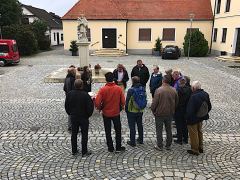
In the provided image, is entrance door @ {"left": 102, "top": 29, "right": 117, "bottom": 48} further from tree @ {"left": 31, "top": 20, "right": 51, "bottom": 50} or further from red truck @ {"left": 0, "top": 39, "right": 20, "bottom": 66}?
red truck @ {"left": 0, "top": 39, "right": 20, "bottom": 66}

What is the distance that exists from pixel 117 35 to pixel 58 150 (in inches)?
1012

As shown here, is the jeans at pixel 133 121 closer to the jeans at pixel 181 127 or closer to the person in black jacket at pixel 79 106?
the jeans at pixel 181 127

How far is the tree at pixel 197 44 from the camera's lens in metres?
28.7

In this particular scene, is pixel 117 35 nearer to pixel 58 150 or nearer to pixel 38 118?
pixel 38 118

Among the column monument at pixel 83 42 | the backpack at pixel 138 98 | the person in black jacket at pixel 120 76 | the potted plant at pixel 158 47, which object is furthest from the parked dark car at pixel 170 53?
the backpack at pixel 138 98

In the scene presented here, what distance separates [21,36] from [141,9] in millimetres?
14007

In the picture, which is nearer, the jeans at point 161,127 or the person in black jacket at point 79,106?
the person in black jacket at point 79,106

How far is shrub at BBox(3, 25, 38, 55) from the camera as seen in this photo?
29.0 metres

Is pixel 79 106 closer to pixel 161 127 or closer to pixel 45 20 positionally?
→ pixel 161 127

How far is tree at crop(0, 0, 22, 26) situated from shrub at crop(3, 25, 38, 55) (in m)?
4.22

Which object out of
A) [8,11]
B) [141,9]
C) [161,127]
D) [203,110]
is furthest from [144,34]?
[203,110]

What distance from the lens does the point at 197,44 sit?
94.6 feet

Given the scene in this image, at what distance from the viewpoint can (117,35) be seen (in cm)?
3116

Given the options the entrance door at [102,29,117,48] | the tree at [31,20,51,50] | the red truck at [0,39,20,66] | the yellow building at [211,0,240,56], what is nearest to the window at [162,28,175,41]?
the yellow building at [211,0,240,56]
